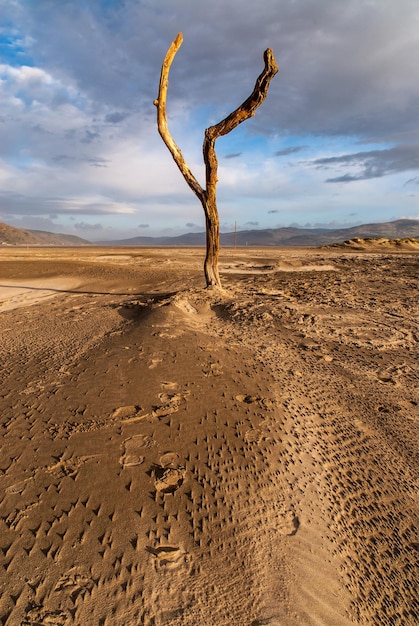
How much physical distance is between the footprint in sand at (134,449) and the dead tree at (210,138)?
17.9 ft

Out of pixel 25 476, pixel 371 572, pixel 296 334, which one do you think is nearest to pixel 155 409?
pixel 25 476

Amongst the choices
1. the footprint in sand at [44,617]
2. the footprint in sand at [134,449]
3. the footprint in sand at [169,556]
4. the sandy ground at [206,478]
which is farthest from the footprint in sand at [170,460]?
the footprint in sand at [44,617]

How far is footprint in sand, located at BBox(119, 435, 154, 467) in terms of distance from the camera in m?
2.57

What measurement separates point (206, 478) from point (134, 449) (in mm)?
598

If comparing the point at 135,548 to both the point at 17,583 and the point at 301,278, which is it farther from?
the point at 301,278

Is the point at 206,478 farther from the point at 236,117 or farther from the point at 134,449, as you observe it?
the point at 236,117

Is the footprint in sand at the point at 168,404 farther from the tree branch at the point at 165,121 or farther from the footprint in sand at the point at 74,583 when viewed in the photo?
the tree branch at the point at 165,121

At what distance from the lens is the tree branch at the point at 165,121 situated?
7.08 meters

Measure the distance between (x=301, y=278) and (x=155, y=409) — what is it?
8.48 meters

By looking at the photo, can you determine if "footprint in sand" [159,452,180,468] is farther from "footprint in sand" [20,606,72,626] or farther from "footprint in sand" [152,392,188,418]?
"footprint in sand" [20,606,72,626]

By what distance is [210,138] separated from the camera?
7164 millimetres

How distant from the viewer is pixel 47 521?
6.87 feet

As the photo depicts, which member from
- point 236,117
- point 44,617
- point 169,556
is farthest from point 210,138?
point 44,617

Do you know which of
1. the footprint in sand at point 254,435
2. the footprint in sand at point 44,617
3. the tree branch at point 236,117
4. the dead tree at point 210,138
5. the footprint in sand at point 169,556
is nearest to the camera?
the footprint in sand at point 44,617
